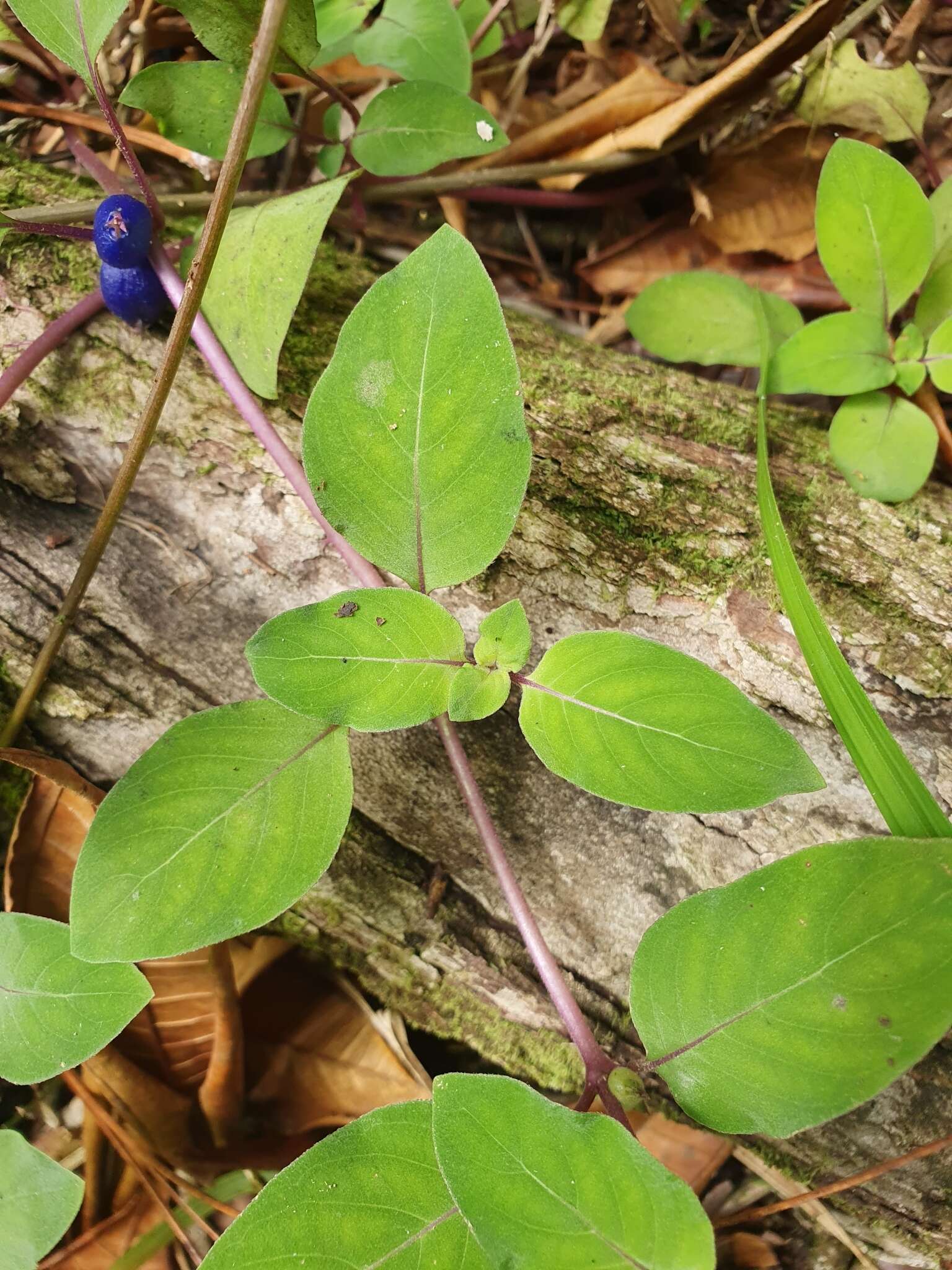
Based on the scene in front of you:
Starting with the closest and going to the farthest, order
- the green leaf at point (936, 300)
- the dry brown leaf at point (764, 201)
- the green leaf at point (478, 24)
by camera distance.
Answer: the green leaf at point (936, 300) < the green leaf at point (478, 24) < the dry brown leaf at point (764, 201)

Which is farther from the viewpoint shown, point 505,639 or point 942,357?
point 942,357

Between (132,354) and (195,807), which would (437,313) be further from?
(195,807)

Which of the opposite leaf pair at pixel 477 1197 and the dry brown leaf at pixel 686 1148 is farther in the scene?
the dry brown leaf at pixel 686 1148

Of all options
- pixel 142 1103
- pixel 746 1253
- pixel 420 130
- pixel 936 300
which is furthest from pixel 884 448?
pixel 142 1103

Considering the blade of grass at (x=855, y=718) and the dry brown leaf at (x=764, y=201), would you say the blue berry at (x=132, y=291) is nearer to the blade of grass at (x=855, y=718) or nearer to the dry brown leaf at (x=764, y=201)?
the blade of grass at (x=855, y=718)

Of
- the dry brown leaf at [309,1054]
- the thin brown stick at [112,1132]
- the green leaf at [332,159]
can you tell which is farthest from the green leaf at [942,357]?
the thin brown stick at [112,1132]

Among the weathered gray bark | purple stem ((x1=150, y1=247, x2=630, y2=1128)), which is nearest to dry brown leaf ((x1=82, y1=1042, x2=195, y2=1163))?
the weathered gray bark

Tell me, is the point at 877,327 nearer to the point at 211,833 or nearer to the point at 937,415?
the point at 937,415
